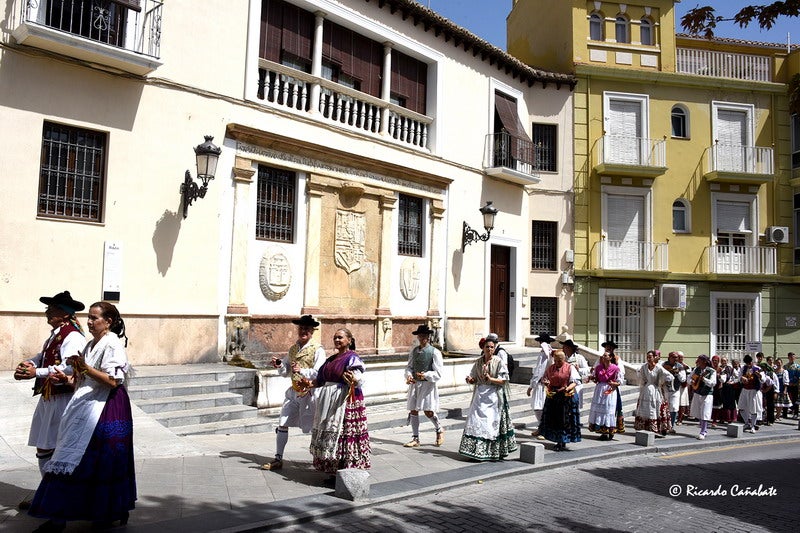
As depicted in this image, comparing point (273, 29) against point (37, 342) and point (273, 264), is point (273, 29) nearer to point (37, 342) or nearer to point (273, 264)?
point (273, 264)

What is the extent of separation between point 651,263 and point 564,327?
3554mm

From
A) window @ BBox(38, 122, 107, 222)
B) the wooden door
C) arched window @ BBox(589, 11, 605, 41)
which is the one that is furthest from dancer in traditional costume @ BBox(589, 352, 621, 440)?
arched window @ BBox(589, 11, 605, 41)

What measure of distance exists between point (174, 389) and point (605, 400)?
733cm

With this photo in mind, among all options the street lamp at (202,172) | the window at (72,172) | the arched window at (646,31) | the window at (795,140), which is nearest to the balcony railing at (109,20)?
the window at (72,172)

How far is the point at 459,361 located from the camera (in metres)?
14.8

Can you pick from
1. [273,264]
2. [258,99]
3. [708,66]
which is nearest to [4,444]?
[273,264]

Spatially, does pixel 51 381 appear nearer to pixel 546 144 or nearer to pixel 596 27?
pixel 546 144

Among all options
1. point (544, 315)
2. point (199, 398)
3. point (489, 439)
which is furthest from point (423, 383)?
point (544, 315)

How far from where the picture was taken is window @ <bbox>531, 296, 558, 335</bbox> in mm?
21203

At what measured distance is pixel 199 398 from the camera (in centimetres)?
1017

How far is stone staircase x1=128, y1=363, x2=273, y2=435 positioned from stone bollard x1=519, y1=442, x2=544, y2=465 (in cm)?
383

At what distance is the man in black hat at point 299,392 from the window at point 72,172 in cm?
541

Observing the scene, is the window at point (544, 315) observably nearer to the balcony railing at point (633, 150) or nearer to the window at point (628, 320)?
the window at point (628, 320)

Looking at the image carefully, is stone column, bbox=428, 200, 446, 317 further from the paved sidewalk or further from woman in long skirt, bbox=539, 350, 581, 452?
woman in long skirt, bbox=539, 350, 581, 452
